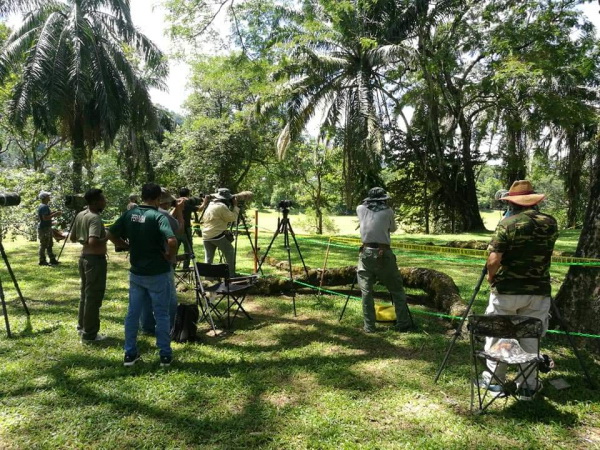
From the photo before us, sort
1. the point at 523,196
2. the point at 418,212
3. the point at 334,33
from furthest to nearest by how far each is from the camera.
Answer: the point at 418,212
the point at 334,33
the point at 523,196

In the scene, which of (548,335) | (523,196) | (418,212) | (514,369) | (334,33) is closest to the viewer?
(523,196)

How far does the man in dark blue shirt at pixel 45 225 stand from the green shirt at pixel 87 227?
4.27m

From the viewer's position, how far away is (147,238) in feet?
12.5

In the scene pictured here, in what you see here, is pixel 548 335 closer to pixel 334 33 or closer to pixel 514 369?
pixel 514 369

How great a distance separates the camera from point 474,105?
2148 centimetres

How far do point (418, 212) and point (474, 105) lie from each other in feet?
21.0

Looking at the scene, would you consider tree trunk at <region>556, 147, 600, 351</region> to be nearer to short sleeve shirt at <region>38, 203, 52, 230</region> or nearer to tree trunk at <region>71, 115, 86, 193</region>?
short sleeve shirt at <region>38, 203, 52, 230</region>

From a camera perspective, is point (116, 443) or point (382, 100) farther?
point (382, 100)

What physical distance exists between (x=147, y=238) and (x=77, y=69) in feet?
43.3

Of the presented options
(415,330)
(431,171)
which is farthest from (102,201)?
(431,171)

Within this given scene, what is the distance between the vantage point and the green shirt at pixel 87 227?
445 centimetres

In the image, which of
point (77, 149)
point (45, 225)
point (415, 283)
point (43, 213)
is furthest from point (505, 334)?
point (77, 149)

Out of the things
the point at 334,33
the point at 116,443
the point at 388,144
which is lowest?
the point at 116,443

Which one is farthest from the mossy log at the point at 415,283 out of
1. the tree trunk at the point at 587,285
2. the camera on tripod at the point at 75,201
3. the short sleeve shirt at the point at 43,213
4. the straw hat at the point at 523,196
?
the short sleeve shirt at the point at 43,213
